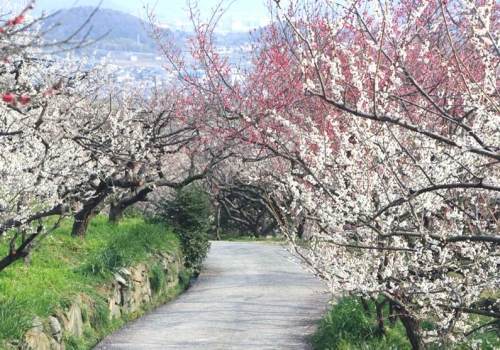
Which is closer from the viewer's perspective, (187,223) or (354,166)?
(354,166)

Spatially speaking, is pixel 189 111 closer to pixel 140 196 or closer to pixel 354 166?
pixel 140 196

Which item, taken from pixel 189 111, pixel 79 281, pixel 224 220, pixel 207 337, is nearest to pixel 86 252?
pixel 79 281

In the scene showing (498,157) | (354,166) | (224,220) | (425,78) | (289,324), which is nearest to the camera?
(498,157)

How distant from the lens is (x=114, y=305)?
12.6 metres

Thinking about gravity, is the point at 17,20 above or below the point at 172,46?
below

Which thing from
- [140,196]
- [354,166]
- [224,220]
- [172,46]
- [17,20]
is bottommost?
[224,220]

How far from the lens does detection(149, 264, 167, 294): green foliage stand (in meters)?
14.9

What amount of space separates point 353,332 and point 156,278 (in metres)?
5.91

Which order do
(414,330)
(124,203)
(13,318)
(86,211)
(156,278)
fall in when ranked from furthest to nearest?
(124,203) → (156,278) → (86,211) → (13,318) → (414,330)

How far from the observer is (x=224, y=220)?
33750mm

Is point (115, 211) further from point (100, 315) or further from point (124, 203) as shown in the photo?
point (100, 315)

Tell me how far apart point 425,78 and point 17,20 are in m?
8.15

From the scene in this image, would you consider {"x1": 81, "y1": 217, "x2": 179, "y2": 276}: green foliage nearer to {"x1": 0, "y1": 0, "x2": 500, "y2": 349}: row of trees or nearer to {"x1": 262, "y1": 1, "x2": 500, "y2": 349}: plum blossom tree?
{"x1": 0, "y1": 0, "x2": 500, "y2": 349}: row of trees

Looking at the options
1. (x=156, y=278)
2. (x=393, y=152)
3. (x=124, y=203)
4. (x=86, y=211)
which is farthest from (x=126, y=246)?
(x=393, y=152)
